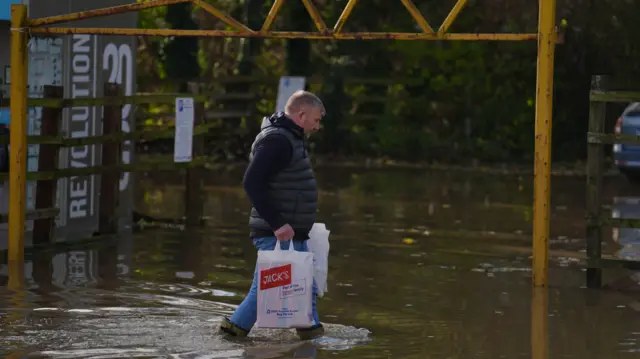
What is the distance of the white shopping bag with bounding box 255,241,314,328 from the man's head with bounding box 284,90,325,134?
71 centimetres

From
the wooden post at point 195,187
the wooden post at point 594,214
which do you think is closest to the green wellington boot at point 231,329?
the wooden post at point 594,214

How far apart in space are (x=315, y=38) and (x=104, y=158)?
3628 mm

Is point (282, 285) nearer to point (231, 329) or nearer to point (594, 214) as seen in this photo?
point (231, 329)

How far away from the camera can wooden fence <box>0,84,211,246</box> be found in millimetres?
13969

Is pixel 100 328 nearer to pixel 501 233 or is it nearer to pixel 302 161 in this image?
pixel 302 161

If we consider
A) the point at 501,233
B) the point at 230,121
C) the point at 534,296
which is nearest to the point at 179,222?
the point at 501,233

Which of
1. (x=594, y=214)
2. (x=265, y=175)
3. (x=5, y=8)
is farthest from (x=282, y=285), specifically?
(x=5, y=8)

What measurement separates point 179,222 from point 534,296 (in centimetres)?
563

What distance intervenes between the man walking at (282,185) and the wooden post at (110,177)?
5.70m

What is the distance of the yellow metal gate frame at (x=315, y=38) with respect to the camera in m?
12.0

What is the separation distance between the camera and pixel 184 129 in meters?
15.8

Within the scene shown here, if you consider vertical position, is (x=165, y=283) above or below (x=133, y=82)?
below

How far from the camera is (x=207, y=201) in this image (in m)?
19.5

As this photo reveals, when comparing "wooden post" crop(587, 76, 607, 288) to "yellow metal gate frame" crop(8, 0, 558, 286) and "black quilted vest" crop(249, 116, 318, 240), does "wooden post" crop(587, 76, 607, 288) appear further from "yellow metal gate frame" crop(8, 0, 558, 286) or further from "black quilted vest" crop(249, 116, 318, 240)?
"black quilted vest" crop(249, 116, 318, 240)
